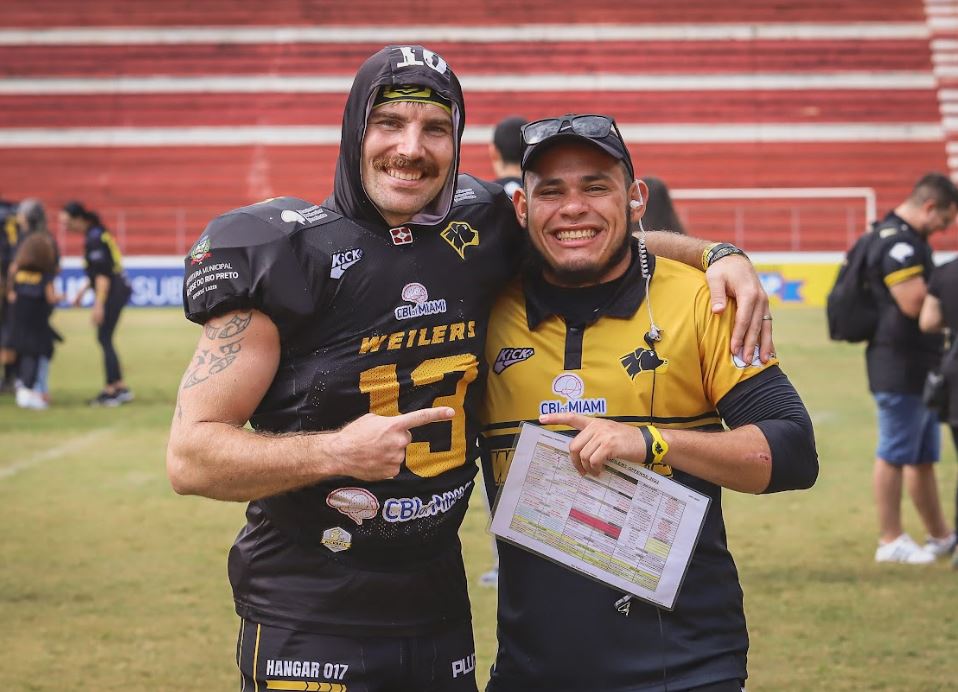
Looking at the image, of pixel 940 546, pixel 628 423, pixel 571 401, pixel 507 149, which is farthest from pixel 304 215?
pixel 940 546

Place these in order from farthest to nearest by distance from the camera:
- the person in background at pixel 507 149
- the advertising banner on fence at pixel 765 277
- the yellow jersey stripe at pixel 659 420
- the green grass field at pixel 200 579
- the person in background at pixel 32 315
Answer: the advertising banner on fence at pixel 765 277 < the person in background at pixel 32 315 < the person in background at pixel 507 149 < the green grass field at pixel 200 579 < the yellow jersey stripe at pixel 659 420

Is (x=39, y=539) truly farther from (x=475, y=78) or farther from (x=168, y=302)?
(x=475, y=78)

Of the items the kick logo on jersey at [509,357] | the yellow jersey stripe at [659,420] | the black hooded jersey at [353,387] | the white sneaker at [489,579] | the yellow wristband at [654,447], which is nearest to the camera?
the yellow wristband at [654,447]

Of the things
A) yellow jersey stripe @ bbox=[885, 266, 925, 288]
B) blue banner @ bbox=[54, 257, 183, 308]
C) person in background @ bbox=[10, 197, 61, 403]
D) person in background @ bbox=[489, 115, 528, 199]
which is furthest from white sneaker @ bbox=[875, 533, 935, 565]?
blue banner @ bbox=[54, 257, 183, 308]

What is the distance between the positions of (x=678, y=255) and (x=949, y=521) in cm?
639

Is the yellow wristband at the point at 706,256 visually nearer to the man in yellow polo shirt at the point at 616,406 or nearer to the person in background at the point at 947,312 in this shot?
the man in yellow polo shirt at the point at 616,406

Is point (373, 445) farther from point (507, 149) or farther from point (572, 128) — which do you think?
point (507, 149)

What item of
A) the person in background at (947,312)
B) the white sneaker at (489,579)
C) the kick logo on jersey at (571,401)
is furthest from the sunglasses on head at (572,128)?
the person in background at (947,312)

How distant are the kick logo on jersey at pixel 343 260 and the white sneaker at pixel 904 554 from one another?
572 centimetres

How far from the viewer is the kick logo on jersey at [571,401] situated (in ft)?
10.4

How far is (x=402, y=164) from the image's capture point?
318 centimetres

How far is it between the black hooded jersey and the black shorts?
35 mm

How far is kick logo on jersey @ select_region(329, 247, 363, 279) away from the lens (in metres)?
3.12

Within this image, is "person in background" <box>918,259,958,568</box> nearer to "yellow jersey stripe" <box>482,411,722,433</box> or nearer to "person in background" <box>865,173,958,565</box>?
"person in background" <box>865,173,958,565</box>
